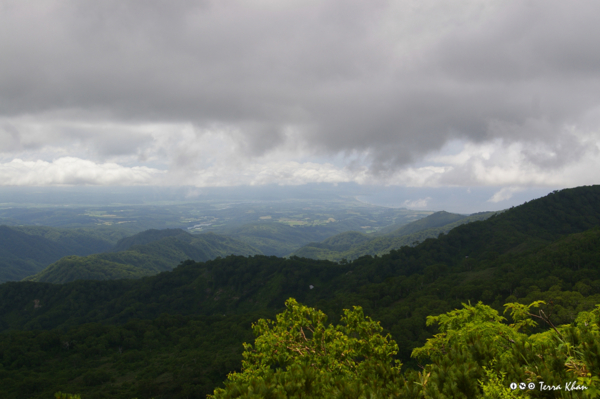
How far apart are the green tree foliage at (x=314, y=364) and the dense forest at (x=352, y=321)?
0.24ft

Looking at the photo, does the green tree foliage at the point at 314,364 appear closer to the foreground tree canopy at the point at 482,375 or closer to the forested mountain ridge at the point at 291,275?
the foreground tree canopy at the point at 482,375

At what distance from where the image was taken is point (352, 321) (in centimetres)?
1533

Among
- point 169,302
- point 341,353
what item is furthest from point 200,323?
point 341,353

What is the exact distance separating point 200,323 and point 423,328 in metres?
82.0

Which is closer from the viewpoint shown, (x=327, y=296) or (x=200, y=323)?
(x=200, y=323)

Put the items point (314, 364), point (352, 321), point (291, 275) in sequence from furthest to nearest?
point (291, 275), point (352, 321), point (314, 364)

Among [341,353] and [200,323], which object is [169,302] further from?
[341,353]

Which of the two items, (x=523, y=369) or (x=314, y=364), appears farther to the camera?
(x=314, y=364)

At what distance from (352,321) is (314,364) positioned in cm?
336

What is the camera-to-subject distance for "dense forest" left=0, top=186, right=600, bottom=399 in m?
8.14

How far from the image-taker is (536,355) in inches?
296

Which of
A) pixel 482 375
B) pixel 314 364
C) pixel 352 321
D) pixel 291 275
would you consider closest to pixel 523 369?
pixel 482 375

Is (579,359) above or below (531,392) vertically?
above

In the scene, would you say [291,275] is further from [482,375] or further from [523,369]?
[523,369]
